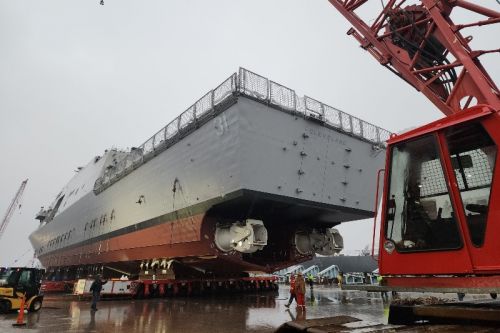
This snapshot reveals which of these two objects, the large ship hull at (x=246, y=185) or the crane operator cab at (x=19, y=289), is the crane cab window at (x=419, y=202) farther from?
the crane operator cab at (x=19, y=289)

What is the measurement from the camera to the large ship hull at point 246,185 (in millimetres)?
13758

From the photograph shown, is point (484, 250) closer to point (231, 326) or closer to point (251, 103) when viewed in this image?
point (231, 326)

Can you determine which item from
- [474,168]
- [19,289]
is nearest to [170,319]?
[19,289]

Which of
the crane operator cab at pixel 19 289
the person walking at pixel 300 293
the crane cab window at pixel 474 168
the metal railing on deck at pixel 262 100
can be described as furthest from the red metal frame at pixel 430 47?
the crane operator cab at pixel 19 289

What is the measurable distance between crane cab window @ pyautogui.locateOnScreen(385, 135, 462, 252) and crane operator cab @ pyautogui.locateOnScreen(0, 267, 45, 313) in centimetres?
1494

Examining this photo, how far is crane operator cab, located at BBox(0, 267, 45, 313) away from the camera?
13812 mm

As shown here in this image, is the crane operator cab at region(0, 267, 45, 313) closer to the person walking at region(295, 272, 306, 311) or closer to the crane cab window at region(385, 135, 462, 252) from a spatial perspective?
the person walking at region(295, 272, 306, 311)

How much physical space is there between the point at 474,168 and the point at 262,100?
10489mm

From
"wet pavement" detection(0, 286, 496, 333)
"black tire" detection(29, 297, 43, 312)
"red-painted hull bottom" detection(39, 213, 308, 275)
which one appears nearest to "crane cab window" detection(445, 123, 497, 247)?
Answer: "wet pavement" detection(0, 286, 496, 333)

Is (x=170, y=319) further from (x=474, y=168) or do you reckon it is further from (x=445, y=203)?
(x=474, y=168)

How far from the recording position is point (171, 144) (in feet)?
58.2

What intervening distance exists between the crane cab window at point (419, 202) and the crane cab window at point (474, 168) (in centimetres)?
17

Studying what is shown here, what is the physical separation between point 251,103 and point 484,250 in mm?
10825

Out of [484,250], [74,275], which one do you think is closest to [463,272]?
[484,250]
